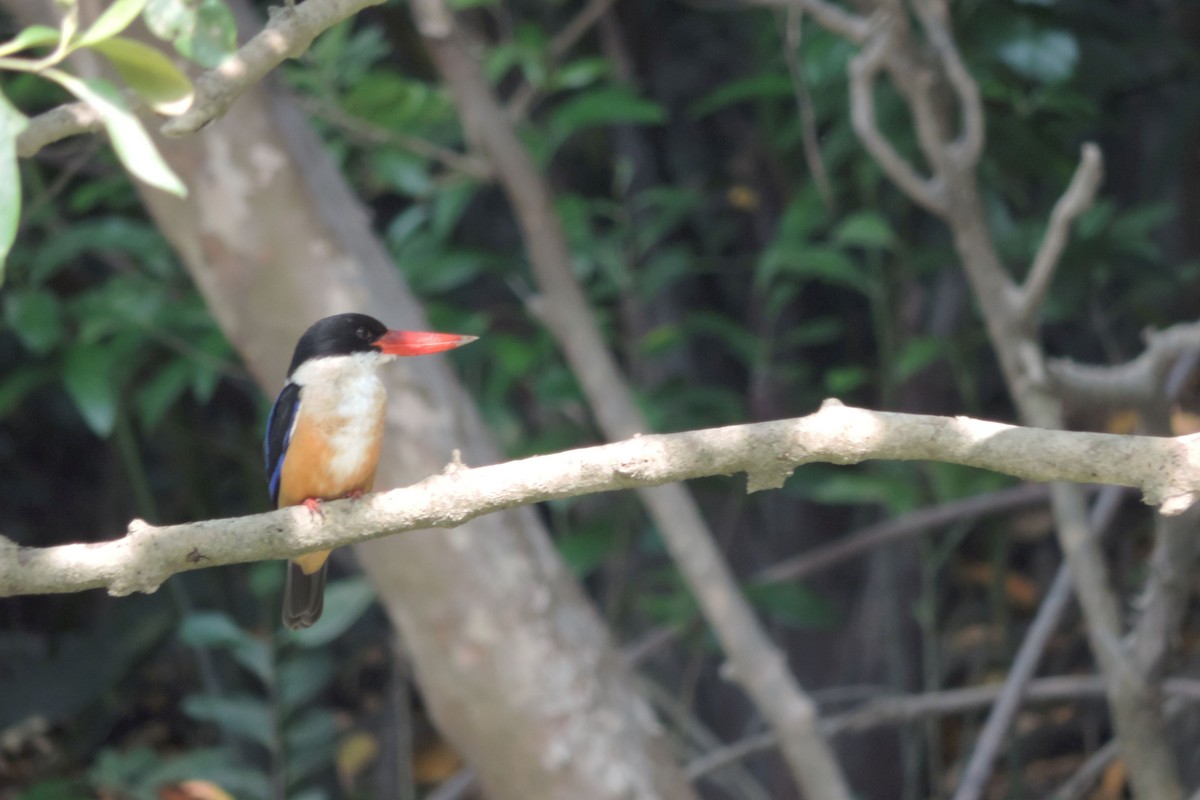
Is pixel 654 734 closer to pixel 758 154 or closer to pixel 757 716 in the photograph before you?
pixel 757 716

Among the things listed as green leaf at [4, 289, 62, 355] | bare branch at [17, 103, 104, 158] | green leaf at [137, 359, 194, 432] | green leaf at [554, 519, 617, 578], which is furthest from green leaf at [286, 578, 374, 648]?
bare branch at [17, 103, 104, 158]

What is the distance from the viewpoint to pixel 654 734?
9.57 feet

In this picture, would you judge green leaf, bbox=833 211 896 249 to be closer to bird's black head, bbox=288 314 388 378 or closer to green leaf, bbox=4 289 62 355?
bird's black head, bbox=288 314 388 378

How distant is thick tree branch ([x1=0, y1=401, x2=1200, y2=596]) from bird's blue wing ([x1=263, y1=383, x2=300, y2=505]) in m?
0.74

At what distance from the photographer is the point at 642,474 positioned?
1520 mm

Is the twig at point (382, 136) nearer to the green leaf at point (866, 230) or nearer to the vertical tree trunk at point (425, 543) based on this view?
the vertical tree trunk at point (425, 543)

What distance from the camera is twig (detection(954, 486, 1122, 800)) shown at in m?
3.07

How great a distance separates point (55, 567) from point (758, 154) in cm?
310

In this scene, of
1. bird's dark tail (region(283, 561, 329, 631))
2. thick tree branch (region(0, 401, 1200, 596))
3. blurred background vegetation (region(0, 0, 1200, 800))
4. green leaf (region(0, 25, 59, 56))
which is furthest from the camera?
blurred background vegetation (region(0, 0, 1200, 800))

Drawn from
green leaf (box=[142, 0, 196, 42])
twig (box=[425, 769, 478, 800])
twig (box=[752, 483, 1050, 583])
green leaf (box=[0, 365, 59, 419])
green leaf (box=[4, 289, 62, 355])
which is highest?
green leaf (box=[4, 289, 62, 355])

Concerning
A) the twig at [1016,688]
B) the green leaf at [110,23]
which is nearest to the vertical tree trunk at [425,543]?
the twig at [1016,688]

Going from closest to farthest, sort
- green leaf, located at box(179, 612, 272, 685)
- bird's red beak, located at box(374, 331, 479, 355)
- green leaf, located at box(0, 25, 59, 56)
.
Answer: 1. green leaf, located at box(0, 25, 59, 56)
2. bird's red beak, located at box(374, 331, 479, 355)
3. green leaf, located at box(179, 612, 272, 685)

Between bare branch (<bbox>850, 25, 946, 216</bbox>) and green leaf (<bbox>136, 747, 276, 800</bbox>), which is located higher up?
bare branch (<bbox>850, 25, 946, 216</bbox>)

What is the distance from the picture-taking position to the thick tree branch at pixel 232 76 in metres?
1.54
